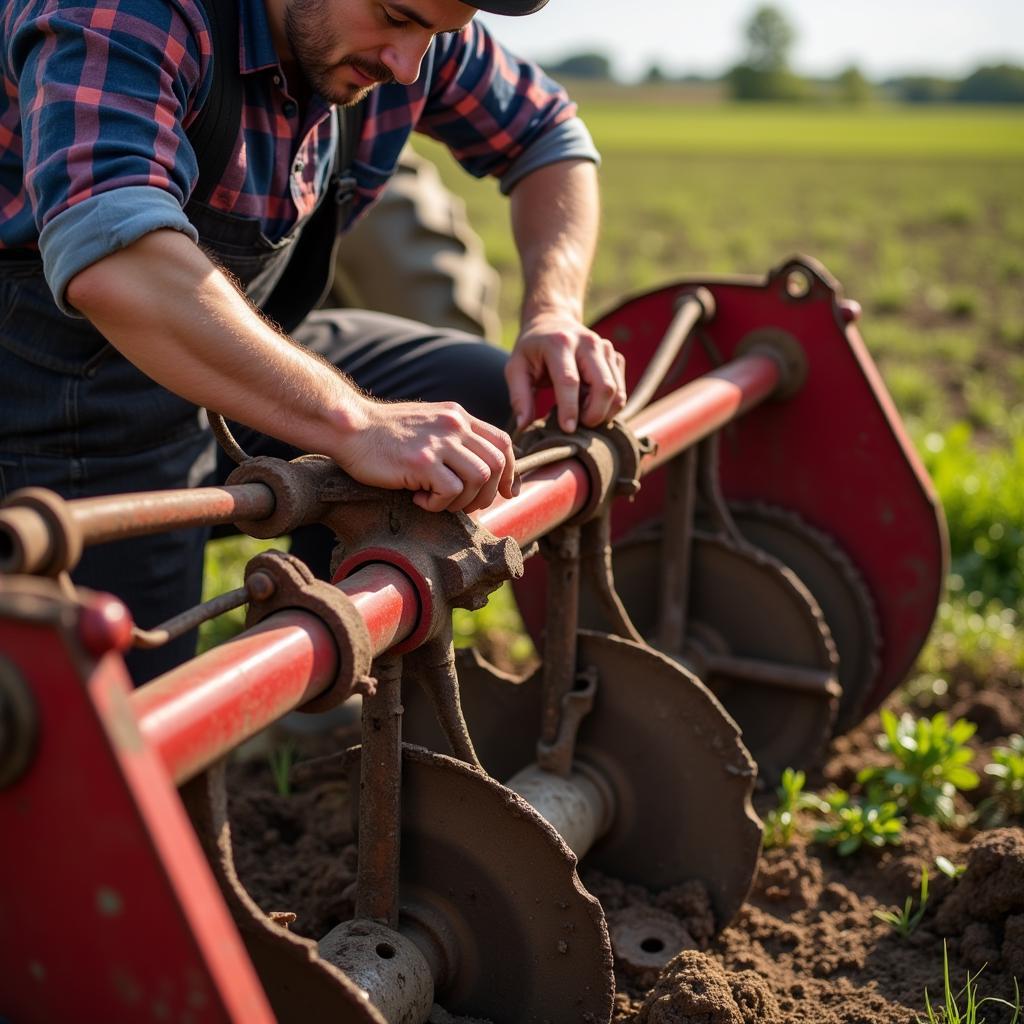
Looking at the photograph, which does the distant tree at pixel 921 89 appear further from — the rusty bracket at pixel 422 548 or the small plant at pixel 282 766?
the rusty bracket at pixel 422 548

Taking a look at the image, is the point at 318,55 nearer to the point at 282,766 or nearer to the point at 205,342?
the point at 205,342

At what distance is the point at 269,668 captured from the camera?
5.31 ft

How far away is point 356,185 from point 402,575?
127cm

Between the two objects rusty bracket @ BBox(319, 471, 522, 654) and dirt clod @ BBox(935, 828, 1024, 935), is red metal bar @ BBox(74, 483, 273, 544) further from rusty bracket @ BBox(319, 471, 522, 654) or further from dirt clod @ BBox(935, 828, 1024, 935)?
dirt clod @ BBox(935, 828, 1024, 935)

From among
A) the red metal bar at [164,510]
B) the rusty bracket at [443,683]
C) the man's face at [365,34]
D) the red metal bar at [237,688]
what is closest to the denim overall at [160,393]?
the man's face at [365,34]

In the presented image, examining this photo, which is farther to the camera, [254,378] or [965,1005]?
[965,1005]

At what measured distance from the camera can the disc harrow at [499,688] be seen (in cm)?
131

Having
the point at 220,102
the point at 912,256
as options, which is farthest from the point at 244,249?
the point at 912,256

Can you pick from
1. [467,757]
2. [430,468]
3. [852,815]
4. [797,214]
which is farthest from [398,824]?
[797,214]

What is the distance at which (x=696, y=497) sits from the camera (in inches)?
136

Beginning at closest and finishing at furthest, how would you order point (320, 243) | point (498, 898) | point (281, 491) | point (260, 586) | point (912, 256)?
point (260, 586) → point (281, 491) → point (498, 898) → point (320, 243) → point (912, 256)

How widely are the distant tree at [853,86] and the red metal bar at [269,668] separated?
70649mm

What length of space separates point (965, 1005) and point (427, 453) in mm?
1446

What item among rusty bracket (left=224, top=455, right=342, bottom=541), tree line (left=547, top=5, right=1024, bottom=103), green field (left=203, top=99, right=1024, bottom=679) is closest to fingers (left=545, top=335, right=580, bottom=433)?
rusty bracket (left=224, top=455, right=342, bottom=541)
